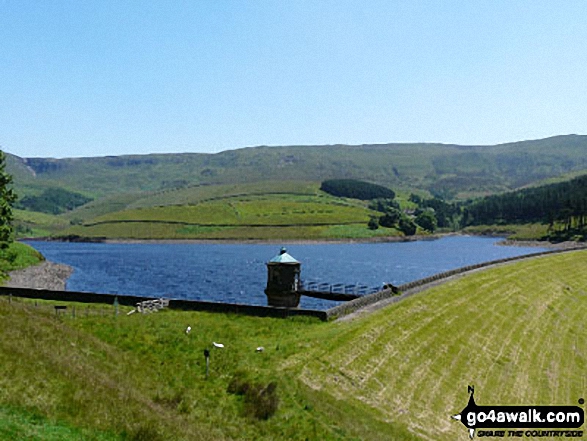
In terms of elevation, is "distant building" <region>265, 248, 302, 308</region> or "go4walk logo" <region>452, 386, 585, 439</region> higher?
"distant building" <region>265, 248, 302, 308</region>

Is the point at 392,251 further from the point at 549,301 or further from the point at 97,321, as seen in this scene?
the point at 97,321

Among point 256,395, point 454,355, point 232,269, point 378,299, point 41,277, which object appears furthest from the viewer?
point 232,269

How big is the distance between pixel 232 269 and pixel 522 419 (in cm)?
10111

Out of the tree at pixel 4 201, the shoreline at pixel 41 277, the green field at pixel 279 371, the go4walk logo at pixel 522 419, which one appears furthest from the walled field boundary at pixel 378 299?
the shoreline at pixel 41 277

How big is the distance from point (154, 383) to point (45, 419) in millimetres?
9471

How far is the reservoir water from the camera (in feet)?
324

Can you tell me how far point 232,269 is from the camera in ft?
437

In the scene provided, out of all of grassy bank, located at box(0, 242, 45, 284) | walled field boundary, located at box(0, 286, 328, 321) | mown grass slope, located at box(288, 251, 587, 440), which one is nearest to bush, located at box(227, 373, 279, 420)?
mown grass slope, located at box(288, 251, 587, 440)

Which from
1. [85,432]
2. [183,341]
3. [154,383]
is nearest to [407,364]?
[183,341]

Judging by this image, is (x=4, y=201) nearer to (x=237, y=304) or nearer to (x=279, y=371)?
(x=237, y=304)

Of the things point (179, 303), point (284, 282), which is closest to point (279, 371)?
point (179, 303)

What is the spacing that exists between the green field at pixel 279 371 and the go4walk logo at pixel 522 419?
896 millimetres

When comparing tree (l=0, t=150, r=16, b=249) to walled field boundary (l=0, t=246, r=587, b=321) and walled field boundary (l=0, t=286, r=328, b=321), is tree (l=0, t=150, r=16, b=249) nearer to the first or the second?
walled field boundary (l=0, t=286, r=328, b=321)

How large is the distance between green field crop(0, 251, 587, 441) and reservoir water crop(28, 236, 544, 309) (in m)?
32.1
